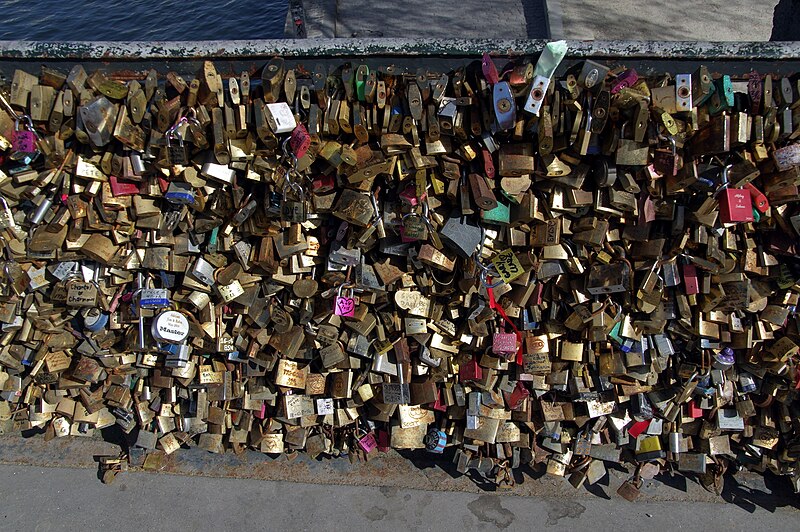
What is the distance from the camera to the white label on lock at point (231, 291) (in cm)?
303

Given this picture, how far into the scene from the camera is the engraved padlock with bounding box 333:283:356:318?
9.89 feet

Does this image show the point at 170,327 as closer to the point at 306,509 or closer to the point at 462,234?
the point at 306,509

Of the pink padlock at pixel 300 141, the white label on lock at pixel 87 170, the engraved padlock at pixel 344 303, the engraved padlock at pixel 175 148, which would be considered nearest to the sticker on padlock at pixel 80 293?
the white label on lock at pixel 87 170

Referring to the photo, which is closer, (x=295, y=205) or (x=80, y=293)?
(x=295, y=205)

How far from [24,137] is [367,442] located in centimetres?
249

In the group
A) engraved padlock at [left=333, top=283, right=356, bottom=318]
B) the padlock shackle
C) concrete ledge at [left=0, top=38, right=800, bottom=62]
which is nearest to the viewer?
concrete ledge at [left=0, top=38, right=800, bottom=62]

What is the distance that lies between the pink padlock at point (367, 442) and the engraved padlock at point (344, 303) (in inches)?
Answer: 36.7

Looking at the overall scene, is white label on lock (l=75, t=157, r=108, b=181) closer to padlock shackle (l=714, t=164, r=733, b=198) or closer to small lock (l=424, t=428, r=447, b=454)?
small lock (l=424, t=428, r=447, b=454)

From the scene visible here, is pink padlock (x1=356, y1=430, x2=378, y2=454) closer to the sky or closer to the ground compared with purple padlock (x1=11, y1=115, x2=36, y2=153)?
closer to the ground

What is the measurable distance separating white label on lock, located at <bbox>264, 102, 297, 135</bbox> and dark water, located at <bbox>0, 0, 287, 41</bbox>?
26.7 feet

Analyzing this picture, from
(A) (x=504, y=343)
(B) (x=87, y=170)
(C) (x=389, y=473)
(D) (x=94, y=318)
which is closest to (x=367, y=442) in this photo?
(C) (x=389, y=473)

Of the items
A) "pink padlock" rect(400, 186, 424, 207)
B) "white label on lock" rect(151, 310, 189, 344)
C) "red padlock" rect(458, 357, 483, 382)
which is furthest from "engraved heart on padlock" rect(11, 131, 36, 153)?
"red padlock" rect(458, 357, 483, 382)

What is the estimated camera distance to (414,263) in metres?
2.97

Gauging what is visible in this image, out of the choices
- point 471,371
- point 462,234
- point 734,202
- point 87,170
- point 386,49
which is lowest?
point 471,371
